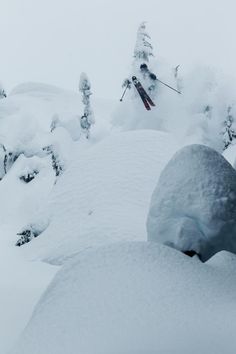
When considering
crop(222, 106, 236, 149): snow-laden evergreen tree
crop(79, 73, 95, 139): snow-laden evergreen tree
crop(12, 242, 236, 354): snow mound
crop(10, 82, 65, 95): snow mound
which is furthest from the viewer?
crop(10, 82, 65, 95): snow mound

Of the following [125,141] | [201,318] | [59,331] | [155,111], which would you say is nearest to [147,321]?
[201,318]

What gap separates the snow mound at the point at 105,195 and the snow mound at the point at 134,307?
3.08 meters

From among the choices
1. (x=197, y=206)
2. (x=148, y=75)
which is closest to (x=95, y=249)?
(x=197, y=206)

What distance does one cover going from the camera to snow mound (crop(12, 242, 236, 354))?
10.7 feet

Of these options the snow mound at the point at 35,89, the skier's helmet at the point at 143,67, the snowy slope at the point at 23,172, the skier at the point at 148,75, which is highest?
the snow mound at the point at 35,89

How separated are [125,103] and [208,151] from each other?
36.1 feet

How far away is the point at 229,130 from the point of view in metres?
14.0

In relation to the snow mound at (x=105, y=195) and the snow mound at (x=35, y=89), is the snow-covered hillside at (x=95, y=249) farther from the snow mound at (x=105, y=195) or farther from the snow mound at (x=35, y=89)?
the snow mound at (x=35, y=89)

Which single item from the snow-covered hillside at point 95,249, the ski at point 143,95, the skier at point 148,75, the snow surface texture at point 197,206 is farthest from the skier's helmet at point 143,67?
the snow surface texture at point 197,206

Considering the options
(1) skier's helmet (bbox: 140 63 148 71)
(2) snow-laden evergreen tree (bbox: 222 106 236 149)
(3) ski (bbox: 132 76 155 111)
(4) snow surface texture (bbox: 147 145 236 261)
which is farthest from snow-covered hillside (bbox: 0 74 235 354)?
(1) skier's helmet (bbox: 140 63 148 71)

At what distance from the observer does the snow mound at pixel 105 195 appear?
7.91m

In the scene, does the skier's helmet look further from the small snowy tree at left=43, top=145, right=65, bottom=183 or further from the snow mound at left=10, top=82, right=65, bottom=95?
the snow mound at left=10, top=82, right=65, bottom=95

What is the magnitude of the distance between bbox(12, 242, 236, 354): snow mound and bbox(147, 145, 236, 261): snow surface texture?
0.65 metres

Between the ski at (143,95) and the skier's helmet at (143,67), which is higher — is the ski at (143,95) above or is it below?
below
